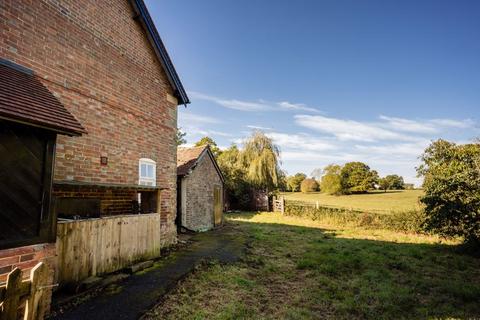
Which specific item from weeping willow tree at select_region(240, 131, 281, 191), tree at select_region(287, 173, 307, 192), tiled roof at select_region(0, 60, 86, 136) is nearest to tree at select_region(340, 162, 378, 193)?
tree at select_region(287, 173, 307, 192)

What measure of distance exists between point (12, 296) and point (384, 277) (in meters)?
8.75

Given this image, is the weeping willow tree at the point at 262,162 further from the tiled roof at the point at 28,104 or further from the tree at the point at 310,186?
the tree at the point at 310,186

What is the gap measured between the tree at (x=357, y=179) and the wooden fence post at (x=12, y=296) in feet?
168

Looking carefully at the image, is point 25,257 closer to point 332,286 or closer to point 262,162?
point 332,286

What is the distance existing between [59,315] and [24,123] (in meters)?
3.36

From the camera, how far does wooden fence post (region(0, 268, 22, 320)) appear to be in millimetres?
2375

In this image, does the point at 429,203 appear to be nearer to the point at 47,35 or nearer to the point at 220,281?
the point at 220,281

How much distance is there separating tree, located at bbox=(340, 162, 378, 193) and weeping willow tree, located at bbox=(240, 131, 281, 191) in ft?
85.1

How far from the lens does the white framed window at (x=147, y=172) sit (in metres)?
8.91

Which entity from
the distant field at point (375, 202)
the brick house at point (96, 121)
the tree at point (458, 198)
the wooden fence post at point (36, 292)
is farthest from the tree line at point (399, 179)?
the wooden fence post at point (36, 292)

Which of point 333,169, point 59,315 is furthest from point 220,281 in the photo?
point 333,169

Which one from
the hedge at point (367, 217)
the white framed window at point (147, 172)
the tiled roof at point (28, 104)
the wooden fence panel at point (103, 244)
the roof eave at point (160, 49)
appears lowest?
the hedge at point (367, 217)

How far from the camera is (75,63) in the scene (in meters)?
6.90

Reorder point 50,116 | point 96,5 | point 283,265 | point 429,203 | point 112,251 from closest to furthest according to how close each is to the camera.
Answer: point 50,116, point 112,251, point 96,5, point 283,265, point 429,203
